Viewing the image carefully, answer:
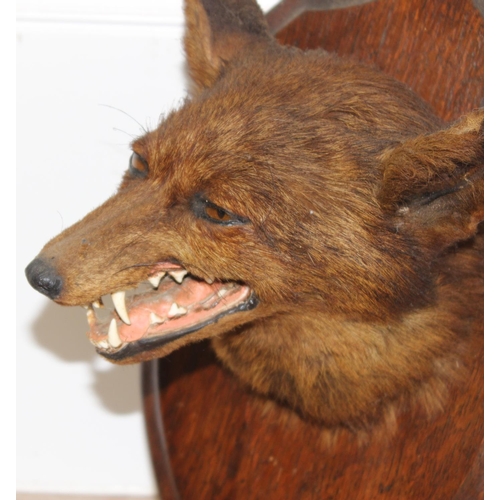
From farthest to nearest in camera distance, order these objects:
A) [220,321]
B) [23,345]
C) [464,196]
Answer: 1. [23,345]
2. [220,321]
3. [464,196]

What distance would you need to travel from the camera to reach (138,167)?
4.45 ft

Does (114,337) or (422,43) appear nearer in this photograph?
(114,337)

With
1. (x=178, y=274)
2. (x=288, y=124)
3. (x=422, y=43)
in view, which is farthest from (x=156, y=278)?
(x=422, y=43)

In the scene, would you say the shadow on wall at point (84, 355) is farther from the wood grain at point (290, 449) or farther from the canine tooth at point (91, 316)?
the canine tooth at point (91, 316)

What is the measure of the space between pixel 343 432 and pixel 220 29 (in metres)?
0.76

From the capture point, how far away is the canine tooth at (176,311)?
4.32 feet

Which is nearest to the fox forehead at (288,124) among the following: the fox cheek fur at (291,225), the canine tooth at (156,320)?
the fox cheek fur at (291,225)

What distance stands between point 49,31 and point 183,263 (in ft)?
2.78

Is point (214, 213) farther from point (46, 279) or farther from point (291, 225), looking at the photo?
point (46, 279)

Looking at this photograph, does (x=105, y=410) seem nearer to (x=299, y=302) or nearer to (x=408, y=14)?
(x=299, y=302)

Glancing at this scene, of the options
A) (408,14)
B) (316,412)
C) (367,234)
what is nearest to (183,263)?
(367,234)

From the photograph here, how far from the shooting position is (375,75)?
1.31 meters

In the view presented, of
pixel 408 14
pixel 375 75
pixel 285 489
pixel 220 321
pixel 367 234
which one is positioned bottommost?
pixel 285 489

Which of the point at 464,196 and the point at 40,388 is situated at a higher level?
the point at 464,196
